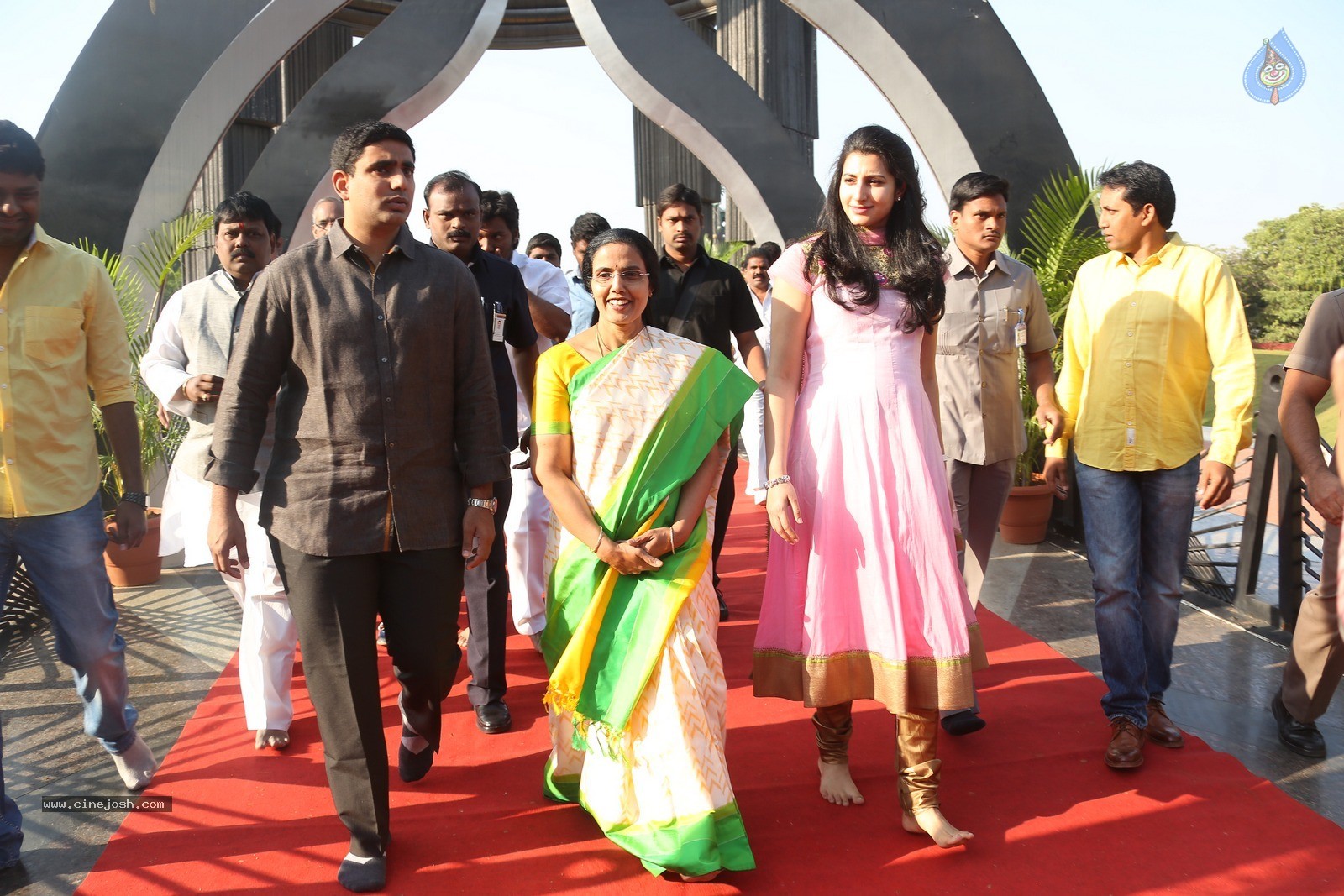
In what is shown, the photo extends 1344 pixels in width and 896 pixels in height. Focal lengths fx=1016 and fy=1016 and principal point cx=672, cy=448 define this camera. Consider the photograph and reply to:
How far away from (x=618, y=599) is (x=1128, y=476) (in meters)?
1.79

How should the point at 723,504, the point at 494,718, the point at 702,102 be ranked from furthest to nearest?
1. the point at 702,102
2. the point at 723,504
3. the point at 494,718

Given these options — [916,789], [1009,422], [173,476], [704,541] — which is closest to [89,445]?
[173,476]

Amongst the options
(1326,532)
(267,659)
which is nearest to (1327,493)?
(1326,532)

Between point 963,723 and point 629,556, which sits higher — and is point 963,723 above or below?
below

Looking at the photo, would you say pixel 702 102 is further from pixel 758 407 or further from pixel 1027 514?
pixel 1027 514

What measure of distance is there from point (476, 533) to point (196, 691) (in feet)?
6.96

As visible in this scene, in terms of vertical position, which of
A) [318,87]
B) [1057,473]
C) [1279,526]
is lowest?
[1279,526]

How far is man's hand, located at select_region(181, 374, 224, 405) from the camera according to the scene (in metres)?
3.56

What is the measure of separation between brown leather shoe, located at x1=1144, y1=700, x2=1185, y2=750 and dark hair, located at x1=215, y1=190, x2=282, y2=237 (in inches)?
142

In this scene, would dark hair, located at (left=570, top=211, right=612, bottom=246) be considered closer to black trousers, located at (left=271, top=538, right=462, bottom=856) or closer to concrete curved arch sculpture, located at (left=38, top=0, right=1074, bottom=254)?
concrete curved arch sculpture, located at (left=38, top=0, right=1074, bottom=254)

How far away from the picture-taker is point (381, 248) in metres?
2.71

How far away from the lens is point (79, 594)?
292cm

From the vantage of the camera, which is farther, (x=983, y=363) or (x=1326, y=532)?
(x=983, y=363)

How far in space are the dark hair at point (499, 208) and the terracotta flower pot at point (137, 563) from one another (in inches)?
106
